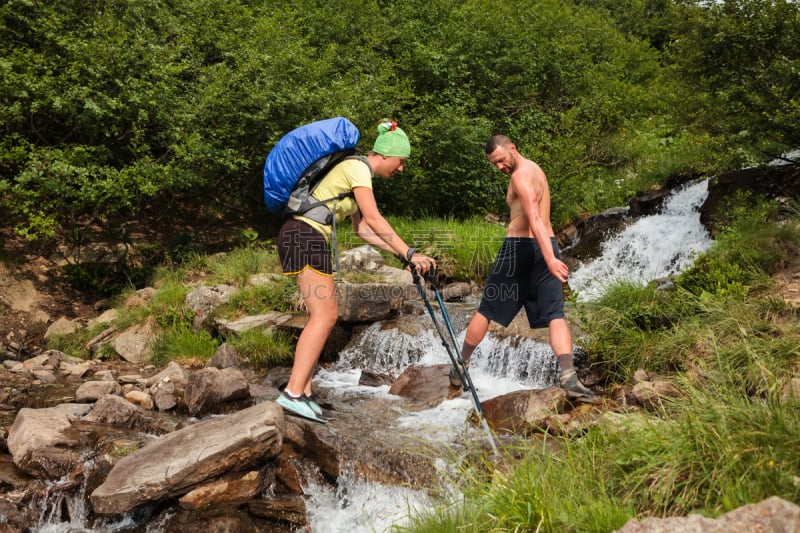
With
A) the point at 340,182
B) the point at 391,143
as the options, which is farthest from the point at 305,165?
the point at 391,143

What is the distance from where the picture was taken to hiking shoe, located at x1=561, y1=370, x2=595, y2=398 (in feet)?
16.2

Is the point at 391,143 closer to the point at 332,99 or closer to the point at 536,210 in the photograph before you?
the point at 536,210

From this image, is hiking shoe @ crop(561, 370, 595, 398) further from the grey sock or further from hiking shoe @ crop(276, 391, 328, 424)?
hiking shoe @ crop(276, 391, 328, 424)

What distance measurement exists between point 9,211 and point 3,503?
7.44 m

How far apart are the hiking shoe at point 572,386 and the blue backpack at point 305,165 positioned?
231cm

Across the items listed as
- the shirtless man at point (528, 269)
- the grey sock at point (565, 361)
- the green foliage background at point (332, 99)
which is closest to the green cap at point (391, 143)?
the shirtless man at point (528, 269)

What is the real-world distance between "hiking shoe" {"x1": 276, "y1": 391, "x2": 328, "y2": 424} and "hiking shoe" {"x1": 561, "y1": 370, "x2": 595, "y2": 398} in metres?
2.02

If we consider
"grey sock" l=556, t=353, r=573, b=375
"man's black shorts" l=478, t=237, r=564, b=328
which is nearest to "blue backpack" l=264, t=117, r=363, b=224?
"man's black shorts" l=478, t=237, r=564, b=328

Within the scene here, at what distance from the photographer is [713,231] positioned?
9.63 m

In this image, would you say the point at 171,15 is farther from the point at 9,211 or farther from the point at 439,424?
the point at 439,424

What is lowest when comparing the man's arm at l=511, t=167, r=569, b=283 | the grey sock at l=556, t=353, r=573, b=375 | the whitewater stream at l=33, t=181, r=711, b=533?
the whitewater stream at l=33, t=181, r=711, b=533

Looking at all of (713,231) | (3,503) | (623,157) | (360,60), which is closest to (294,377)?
(3,503)

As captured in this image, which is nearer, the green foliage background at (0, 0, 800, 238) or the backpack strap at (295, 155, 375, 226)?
the backpack strap at (295, 155, 375, 226)

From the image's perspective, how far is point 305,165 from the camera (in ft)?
13.8
